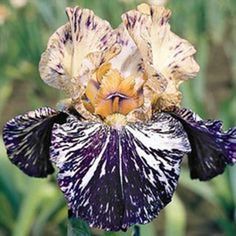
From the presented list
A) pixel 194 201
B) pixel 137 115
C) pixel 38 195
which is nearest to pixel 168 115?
pixel 137 115

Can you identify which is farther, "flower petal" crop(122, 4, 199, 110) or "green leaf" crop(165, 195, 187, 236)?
"green leaf" crop(165, 195, 187, 236)

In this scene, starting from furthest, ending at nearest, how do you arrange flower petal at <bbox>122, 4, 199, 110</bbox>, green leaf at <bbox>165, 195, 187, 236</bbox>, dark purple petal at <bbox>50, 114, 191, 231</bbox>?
green leaf at <bbox>165, 195, 187, 236</bbox>, flower petal at <bbox>122, 4, 199, 110</bbox>, dark purple petal at <bbox>50, 114, 191, 231</bbox>

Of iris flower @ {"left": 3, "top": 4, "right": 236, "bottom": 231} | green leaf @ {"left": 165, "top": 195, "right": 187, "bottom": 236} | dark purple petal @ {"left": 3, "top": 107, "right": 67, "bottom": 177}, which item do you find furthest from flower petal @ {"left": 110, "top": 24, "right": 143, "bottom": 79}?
green leaf @ {"left": 165, "top": 195, "right": 187, "bottom": 236}

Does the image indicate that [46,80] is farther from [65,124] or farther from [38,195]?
[38,195]

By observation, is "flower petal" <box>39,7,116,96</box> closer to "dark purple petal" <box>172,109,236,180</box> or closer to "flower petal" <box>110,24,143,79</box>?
"flower petal" <box>110,24,143,79</box>

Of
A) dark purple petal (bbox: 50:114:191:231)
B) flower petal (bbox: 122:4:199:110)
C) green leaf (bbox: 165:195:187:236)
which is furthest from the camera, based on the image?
green leaf (bbox: 165:195:187:236)

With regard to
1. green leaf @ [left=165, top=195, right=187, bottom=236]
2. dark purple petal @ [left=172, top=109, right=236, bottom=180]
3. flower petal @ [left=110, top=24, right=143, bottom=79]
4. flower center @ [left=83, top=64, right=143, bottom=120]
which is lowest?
green leaf @ [left=165, top=195, right=187, bottom=236]
